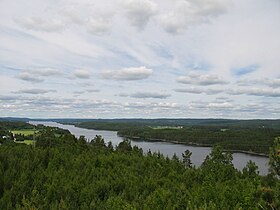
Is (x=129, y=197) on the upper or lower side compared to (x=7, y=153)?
lower

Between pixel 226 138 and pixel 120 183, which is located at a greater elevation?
pixel 226 138

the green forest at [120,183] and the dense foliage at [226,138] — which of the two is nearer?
the green forest at [120,183]

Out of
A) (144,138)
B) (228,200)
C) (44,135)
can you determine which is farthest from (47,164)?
(144,138)

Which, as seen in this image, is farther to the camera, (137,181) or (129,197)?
(137,181)

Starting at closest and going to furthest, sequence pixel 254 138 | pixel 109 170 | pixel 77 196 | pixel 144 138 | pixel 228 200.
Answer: pixel 228 200 < pixel 77 196 < pixel 109 170 < pixel 254 138 < pixel 144 138

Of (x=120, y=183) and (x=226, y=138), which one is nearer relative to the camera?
(x=120, y=183)

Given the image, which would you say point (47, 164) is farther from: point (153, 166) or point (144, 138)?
point (144, 138)

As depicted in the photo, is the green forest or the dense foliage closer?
the green forest

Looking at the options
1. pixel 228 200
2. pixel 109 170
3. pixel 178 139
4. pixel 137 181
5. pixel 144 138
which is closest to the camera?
pixel 228 200
